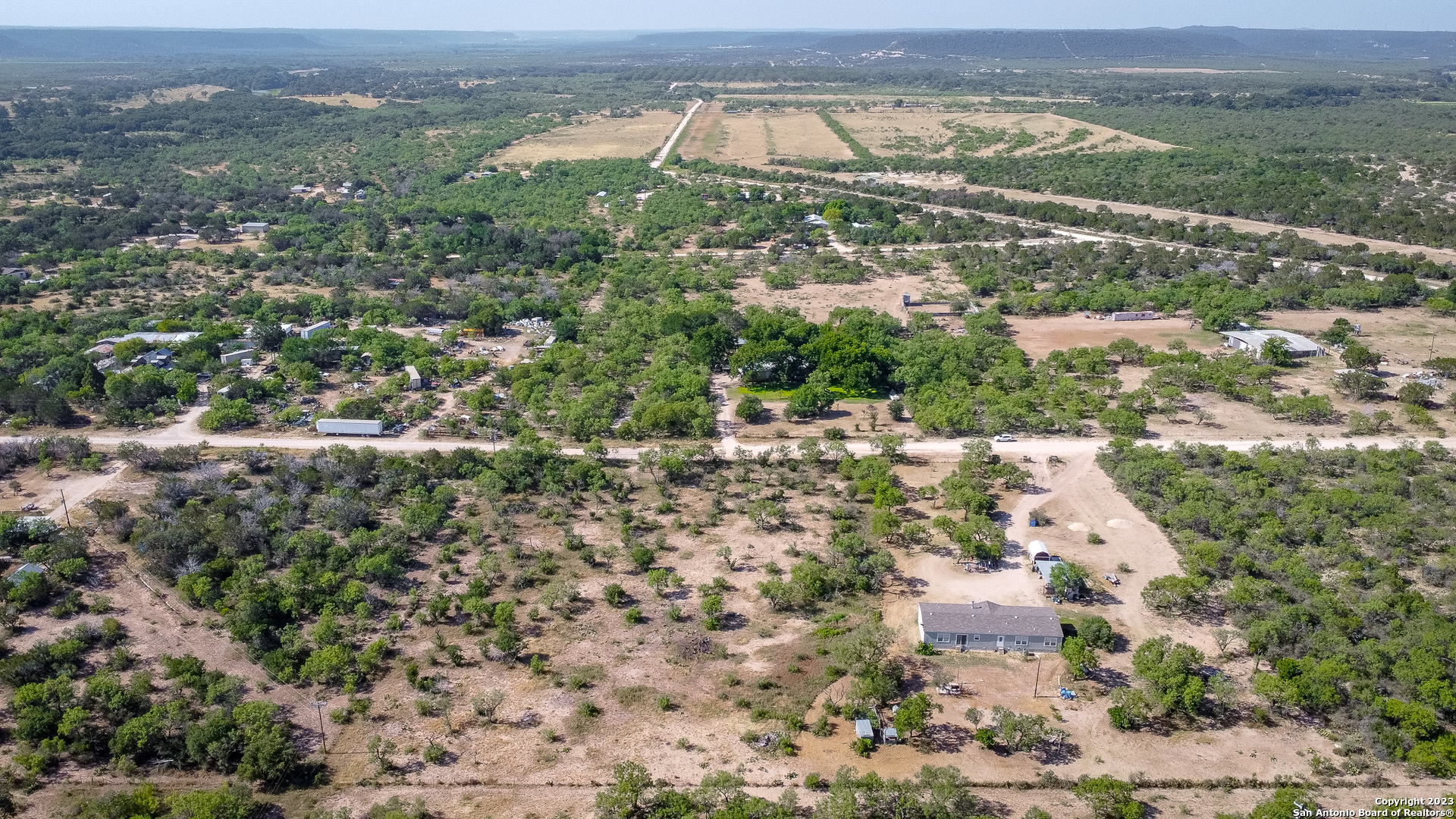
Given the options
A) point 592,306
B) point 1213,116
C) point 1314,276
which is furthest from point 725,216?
point 1213,116

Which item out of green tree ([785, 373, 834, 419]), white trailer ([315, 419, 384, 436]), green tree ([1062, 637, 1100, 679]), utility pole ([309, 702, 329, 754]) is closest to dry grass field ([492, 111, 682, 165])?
white trailer ([315, 419, 384, 436])

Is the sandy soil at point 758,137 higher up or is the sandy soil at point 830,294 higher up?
the sandy soil at point 758,137

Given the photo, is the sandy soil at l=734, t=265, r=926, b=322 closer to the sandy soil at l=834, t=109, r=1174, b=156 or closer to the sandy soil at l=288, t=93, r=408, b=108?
the sandy soil at l=834, t=109, r=1174, b=156

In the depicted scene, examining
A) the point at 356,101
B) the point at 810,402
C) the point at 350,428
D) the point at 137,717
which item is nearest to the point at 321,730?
the point at 137,717

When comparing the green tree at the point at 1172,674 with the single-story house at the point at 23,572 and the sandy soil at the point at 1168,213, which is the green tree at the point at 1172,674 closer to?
the single-story house at the point at 23,572

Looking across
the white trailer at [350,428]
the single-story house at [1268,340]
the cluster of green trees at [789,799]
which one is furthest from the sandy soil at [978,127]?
the cluster of green trees at [789,799]
